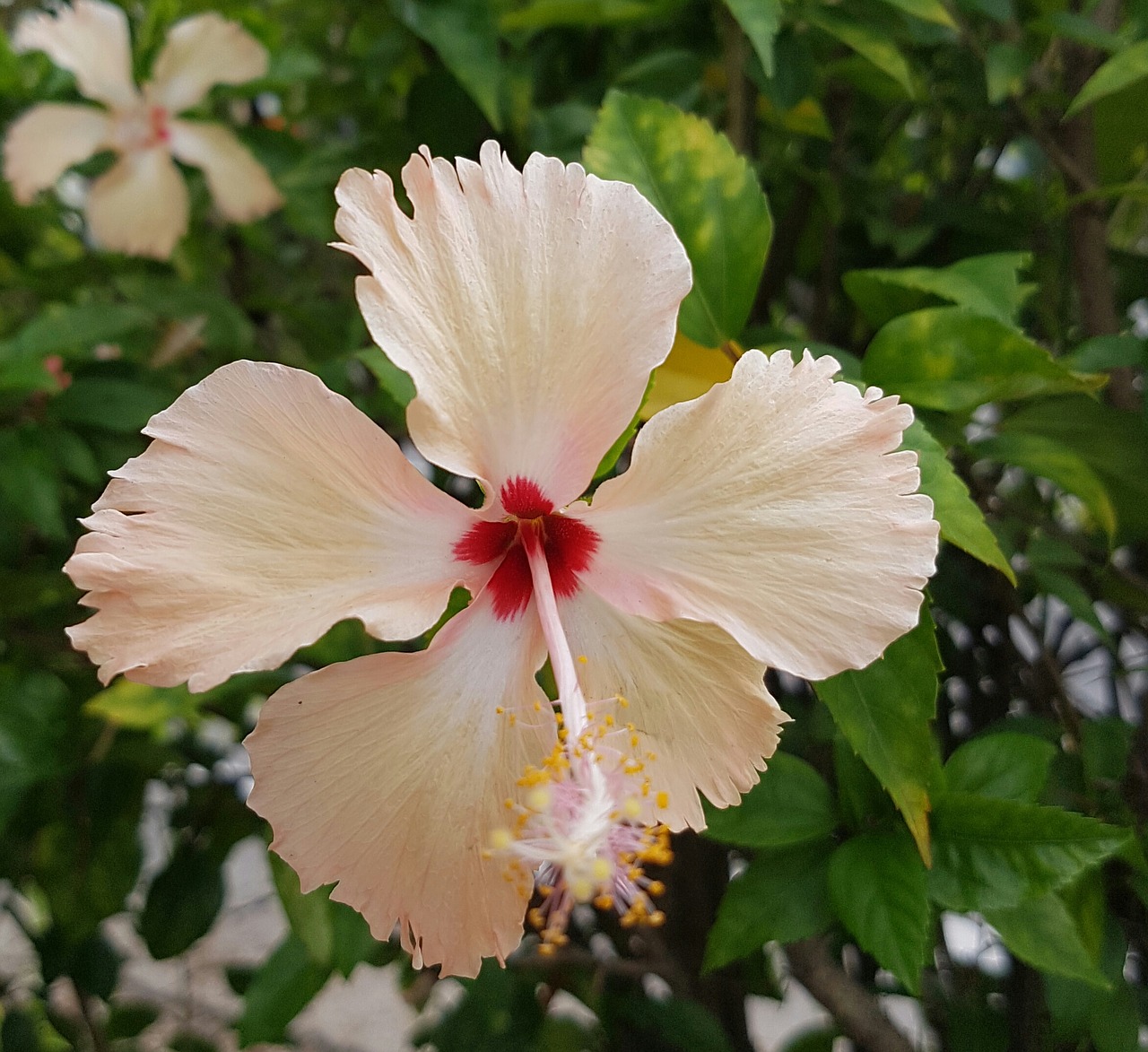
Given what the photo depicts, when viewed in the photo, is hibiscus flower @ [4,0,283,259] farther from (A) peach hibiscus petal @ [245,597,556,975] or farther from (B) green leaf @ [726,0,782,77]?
(A) peach hibiscus petal @ [245,597,556,975]

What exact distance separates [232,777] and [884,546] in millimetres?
874

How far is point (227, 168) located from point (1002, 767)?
894mm

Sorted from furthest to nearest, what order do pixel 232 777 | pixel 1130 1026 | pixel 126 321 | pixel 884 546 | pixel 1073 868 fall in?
pixel 232 777
pixel 126 321
pixel 1130 1026
pixel 1073 868
pixel 884 546

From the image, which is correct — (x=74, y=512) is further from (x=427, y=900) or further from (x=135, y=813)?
(x=427, y=900)

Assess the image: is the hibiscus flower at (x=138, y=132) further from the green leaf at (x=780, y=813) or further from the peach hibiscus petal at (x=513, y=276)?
the green leaf at (x=780, y=813)

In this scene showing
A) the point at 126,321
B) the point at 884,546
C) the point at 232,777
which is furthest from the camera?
the point at 232,777

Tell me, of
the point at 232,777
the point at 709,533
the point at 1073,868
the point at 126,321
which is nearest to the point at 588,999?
the point at 232,777

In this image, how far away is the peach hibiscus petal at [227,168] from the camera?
36.5 inches

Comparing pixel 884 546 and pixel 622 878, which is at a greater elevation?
pixel 884 546

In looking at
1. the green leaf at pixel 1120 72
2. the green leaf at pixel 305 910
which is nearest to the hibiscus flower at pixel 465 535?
the green leaf at pixel 305 910

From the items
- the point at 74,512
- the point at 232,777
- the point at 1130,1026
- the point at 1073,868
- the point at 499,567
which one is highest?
the point at 499,567

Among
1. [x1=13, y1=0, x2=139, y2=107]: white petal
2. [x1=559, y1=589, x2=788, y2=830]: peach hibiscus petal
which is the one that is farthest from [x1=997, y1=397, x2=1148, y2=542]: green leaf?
[x1=13, y1=0, x2=139, y2=107]: white petal

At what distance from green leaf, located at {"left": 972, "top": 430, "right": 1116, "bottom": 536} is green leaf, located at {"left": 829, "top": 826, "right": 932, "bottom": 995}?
0.80 feet

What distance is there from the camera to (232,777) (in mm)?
1034
